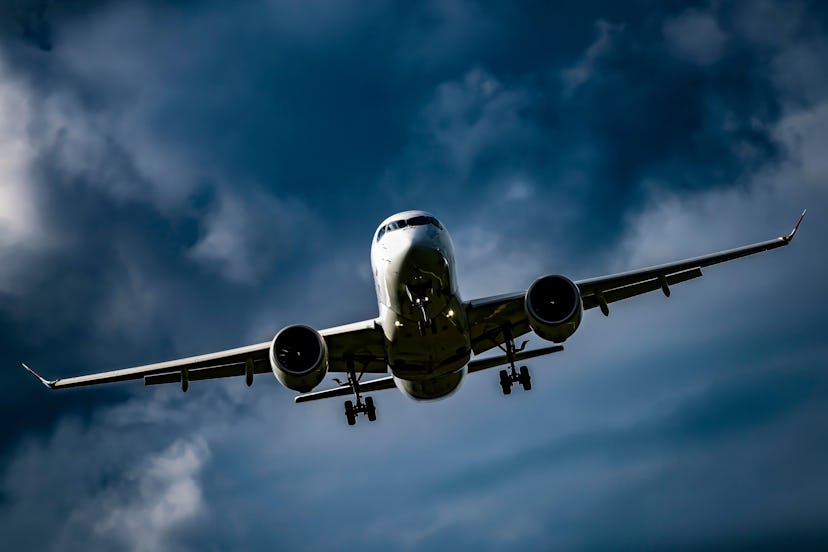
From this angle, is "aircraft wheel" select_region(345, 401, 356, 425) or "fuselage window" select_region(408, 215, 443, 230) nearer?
"fuselage window" select_region(408, 215, 443, 230)

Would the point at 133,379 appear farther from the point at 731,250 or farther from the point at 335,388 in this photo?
the point at 731,250

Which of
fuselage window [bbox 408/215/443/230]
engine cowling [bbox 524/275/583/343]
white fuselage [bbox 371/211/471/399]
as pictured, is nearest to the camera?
white fuselage [bbox 371/211/471/399]

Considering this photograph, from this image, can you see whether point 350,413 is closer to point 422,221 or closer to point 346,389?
point 346,389

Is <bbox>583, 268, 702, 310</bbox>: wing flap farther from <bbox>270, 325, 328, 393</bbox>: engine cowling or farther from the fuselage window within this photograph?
<bbox>270, 325, 328, 393</bbox>: engine cowling

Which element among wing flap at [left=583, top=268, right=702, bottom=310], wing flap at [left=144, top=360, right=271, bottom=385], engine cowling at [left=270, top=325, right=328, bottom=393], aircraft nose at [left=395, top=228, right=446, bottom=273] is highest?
wing flap at [left=583, top=268, right=702, bottom=310]

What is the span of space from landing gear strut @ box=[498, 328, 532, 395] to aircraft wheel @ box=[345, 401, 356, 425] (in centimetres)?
535

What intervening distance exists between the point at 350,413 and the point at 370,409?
2.82 ft

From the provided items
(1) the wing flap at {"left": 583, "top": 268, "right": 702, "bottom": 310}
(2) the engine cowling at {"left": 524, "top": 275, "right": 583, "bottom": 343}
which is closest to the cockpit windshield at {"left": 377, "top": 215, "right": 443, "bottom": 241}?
(2) the engine cowling at {"left": 524, "top": 275, "right": 583, "bottom": 343}

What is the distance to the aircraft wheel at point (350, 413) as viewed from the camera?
28.5 m

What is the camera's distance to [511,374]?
27.4m

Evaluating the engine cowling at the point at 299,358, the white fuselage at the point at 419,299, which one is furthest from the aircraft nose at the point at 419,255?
the engine cowling at the point at 299,358

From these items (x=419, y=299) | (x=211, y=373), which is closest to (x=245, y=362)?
(x=211, y=373)

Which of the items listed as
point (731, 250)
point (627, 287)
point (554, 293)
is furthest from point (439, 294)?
point (731, 250)

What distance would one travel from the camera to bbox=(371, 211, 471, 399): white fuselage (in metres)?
21.2
